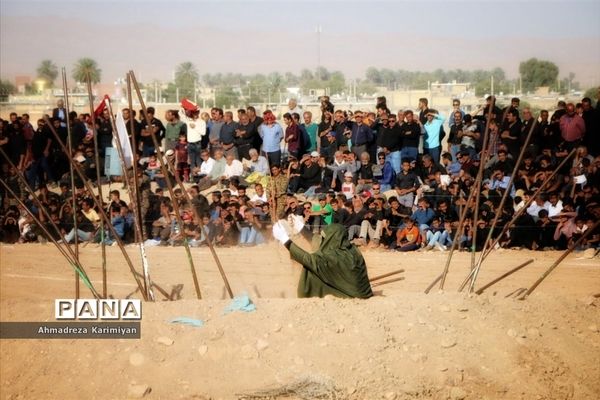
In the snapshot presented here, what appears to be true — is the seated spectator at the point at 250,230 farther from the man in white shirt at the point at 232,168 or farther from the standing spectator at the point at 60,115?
the standing spectator at the point at 60,115

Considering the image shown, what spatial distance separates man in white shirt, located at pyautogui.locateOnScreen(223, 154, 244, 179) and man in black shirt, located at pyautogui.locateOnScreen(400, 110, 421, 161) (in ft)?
9.49

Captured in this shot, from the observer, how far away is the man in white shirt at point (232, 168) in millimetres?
14039

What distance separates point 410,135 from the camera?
1364 cm

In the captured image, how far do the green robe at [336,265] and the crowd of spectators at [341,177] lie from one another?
2.76 meters

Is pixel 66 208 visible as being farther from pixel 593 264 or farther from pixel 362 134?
pixel 593 264

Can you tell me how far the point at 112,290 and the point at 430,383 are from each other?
5.05 metres

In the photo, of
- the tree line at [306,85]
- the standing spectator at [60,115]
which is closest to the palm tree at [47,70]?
the tree line at [306,85]

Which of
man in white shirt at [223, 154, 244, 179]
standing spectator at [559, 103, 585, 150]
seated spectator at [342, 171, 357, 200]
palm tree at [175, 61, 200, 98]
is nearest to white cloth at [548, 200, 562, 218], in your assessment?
standing spectator at [559, 103, 585, 150]

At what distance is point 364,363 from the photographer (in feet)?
24.1

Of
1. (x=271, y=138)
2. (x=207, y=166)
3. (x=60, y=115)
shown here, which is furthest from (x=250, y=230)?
(x=60, y=115)

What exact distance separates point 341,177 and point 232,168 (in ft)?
6.78

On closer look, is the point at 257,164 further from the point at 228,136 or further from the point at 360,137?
the point at 360,137

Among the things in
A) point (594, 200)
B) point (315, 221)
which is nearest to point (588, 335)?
point (594, 200)

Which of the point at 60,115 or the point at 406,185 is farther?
the point at 60,115
